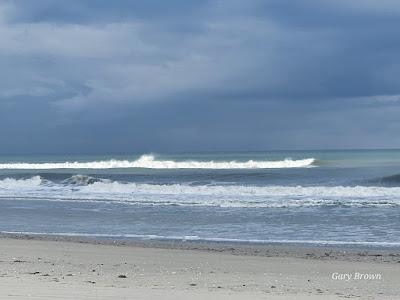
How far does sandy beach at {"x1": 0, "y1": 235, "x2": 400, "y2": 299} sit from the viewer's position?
269 inches

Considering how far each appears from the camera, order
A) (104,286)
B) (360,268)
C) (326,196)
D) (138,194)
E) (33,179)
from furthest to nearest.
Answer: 1. (33,179)
2. (138,194)
3. (326,196)
4. (360,268)
5. (104,286)

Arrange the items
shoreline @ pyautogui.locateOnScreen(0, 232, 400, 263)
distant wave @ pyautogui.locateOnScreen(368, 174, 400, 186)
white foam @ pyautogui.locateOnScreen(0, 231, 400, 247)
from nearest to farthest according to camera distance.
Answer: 1. shoreline @ pyautogui.locateOnScreen(0, 232, 400, 263)
2. white foam @ pyautogui.locateOnScreen(0, 231, 400, 247)
3. distant wave @ pyautogui.locateOnScreen(368, 174, 400, 186)

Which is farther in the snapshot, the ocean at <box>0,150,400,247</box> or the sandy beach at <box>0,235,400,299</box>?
the ocean at <box>0,150,400,247</box>

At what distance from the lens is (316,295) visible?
682 cm

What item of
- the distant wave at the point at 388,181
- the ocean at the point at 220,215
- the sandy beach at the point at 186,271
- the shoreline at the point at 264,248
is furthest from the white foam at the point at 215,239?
the distant wave at the point at 388,181

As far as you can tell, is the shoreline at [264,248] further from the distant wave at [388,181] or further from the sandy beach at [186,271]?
the distant wave at [388,181]

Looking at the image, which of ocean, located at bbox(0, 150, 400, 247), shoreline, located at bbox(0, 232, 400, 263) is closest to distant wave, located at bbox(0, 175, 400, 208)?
ocean, located at bbox(0, 150, 400, 247)

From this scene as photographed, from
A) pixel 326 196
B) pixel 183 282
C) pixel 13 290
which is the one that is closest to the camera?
pixel 13 290

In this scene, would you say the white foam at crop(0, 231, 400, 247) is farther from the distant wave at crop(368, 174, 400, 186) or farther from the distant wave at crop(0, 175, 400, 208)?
the distant wave at crop(368, 174, 400, 186)

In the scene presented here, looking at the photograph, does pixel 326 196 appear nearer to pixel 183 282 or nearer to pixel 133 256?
pixel 133 256

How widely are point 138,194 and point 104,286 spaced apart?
18.5 m

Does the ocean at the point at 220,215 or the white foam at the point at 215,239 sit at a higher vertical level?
the ocean at the point at 220,215

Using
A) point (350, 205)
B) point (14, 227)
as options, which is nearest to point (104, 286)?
point (14, 227)

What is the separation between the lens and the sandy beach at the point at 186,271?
22.4 feet
